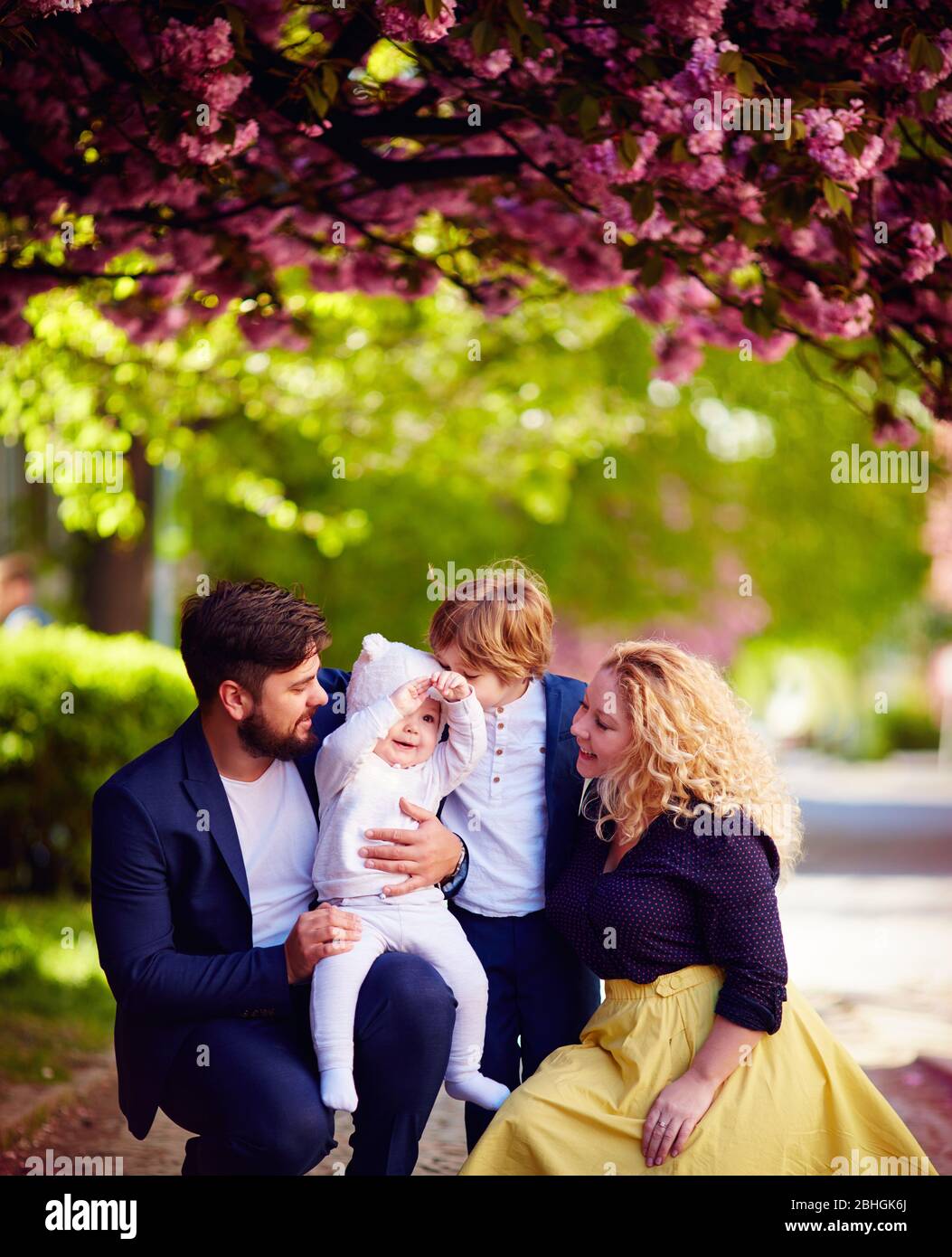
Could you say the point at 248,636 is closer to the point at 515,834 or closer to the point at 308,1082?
the point at 515,834

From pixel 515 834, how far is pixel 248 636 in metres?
0.92

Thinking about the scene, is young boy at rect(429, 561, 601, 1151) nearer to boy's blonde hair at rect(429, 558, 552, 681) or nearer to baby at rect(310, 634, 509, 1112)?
boy's blonde hair at rect(429, 558, 552, 681)

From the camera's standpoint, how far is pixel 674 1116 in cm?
339

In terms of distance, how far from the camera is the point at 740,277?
23.7 feet

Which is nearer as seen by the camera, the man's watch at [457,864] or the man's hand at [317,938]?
the man's hand at [317,938]

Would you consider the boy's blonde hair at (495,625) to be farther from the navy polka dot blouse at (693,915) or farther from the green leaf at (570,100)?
the green leaf at (570,100)

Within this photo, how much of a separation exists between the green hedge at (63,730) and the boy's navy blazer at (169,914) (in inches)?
216

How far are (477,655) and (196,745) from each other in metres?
0.79

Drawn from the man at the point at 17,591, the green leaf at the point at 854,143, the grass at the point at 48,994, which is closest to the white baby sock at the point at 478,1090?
the green leaf at the point at 854,143

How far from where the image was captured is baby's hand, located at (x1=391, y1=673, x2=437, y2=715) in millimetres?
3666

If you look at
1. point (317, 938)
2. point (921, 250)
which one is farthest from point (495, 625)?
point (921, 250)

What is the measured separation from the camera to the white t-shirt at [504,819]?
13.2 feet

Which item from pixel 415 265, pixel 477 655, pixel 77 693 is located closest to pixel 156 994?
pixel 477 655
